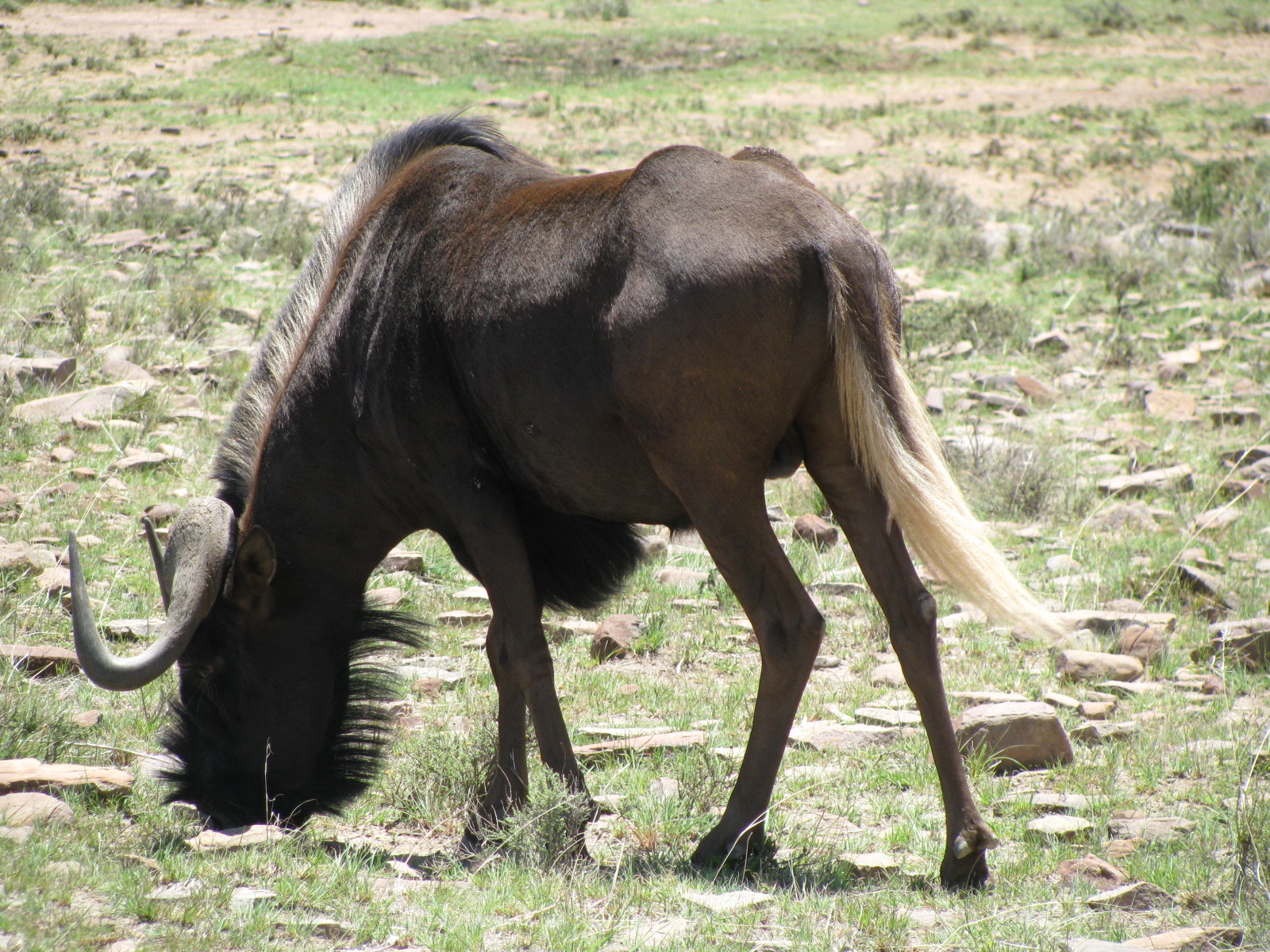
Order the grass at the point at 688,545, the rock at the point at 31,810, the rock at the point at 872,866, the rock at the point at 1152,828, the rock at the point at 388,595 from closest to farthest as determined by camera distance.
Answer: the grass at the point at 688,545 < the rock at the point at 31,810 < the rock at the point at 872,866 < the rock at the point at 1152,828 < the rock at the point at 388,595

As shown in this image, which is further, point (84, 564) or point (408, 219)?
point (84, 564)

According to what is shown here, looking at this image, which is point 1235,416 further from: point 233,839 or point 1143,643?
point 233,839

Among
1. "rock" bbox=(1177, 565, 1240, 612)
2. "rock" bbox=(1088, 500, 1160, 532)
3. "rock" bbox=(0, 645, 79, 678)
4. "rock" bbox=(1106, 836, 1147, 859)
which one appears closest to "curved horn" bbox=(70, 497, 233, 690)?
"rock" bbox=(0, 645, 79, 678)

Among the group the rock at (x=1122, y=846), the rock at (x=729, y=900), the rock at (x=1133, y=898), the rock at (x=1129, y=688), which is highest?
the rock at (x=1133, y=898)

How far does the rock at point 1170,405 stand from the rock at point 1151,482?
3.80ft

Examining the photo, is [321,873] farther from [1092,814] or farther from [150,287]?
[150,287]

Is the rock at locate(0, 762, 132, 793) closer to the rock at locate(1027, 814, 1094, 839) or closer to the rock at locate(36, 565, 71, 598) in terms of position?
the rock at locate(36, 565, 71, 598)

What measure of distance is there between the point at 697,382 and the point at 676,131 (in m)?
16.7

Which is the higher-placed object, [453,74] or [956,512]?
[453,74]

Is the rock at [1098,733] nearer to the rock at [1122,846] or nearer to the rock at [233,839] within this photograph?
the rock at [1122,846]

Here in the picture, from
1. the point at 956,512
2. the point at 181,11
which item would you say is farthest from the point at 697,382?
the point at 181,11

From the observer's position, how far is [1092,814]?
12.4 feet

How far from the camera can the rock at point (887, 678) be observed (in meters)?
4.90

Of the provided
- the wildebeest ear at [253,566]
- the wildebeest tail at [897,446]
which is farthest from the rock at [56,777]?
the wildebeest tail at [897,446]
